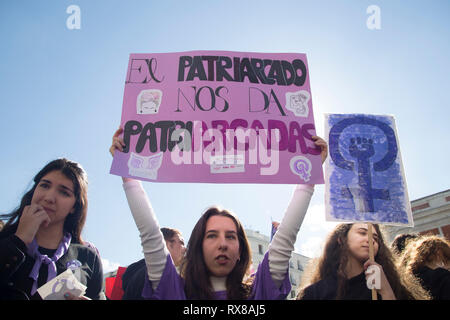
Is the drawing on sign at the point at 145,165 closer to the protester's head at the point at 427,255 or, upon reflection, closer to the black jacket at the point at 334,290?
the black jacket at the point at 334,290

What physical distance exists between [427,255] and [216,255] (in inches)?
92.9

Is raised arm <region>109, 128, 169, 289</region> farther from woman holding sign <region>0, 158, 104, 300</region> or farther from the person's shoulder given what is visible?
the person's shoulder

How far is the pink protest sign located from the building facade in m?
16.7

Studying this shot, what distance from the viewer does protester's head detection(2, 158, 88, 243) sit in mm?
3141

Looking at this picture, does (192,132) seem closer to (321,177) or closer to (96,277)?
(321,177)

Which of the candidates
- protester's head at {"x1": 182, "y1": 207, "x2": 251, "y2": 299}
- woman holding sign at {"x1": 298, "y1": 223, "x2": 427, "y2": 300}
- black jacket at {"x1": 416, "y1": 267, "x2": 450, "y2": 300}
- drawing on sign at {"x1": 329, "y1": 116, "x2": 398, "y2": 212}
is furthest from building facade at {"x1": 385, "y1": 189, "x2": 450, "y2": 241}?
protester's head at {"x1": 182, "y1": 207, "x2": 251, "y2": 299}

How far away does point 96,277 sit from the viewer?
3139 millimetres

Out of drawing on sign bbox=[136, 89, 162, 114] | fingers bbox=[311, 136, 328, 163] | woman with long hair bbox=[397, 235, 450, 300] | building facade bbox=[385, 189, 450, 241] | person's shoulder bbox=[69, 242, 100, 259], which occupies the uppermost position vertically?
building facade bbox=[385, 189, 450, 241]

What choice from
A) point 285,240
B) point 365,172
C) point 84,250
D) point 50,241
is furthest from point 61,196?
point 365,172

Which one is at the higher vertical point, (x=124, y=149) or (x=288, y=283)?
(x=124, y=149)

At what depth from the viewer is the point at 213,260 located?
279cm
